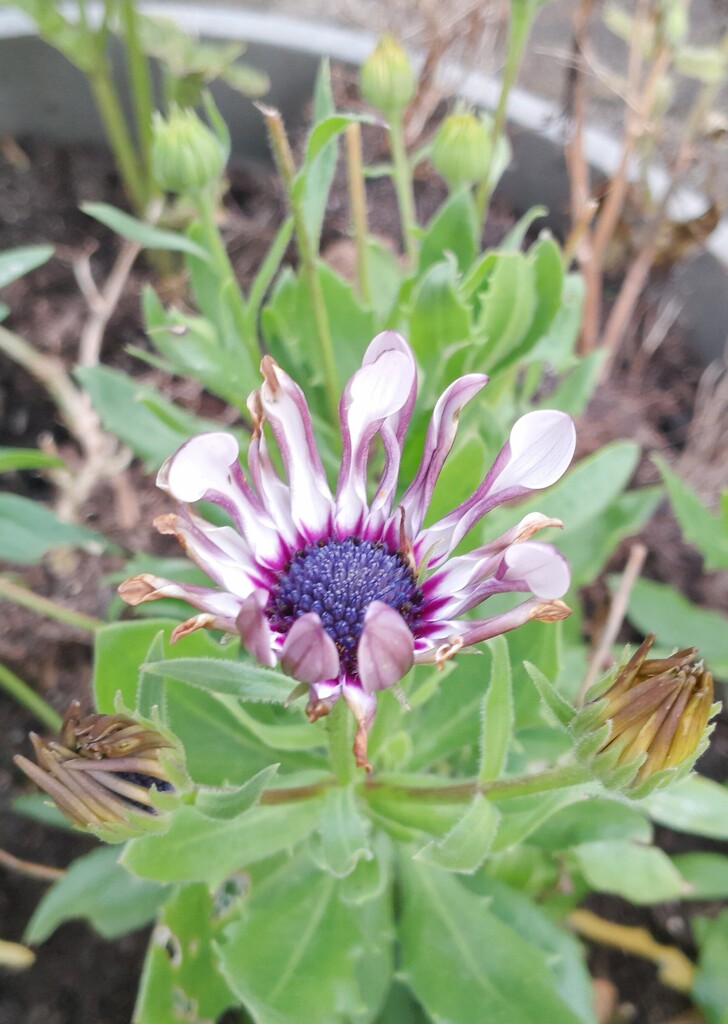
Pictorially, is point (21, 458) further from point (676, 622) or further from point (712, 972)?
point (712, 972)

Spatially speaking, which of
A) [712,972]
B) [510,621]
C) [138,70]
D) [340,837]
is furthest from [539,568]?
[138,70]

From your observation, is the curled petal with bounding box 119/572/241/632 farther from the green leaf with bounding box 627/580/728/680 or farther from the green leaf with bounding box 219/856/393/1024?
the green leaf with bounding box 627/580/728/680

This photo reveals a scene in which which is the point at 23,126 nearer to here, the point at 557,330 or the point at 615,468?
the point at 557,330

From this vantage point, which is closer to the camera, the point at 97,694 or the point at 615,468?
the point at 97,694

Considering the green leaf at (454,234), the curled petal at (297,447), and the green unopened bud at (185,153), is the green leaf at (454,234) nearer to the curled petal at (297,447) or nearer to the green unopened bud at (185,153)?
the green unopened bud at (185,153)

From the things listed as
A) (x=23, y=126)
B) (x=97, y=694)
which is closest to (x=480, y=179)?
(x=97, y=694)

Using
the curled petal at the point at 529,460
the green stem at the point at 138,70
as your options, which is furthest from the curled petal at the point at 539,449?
the green stem at the point at 138,70
